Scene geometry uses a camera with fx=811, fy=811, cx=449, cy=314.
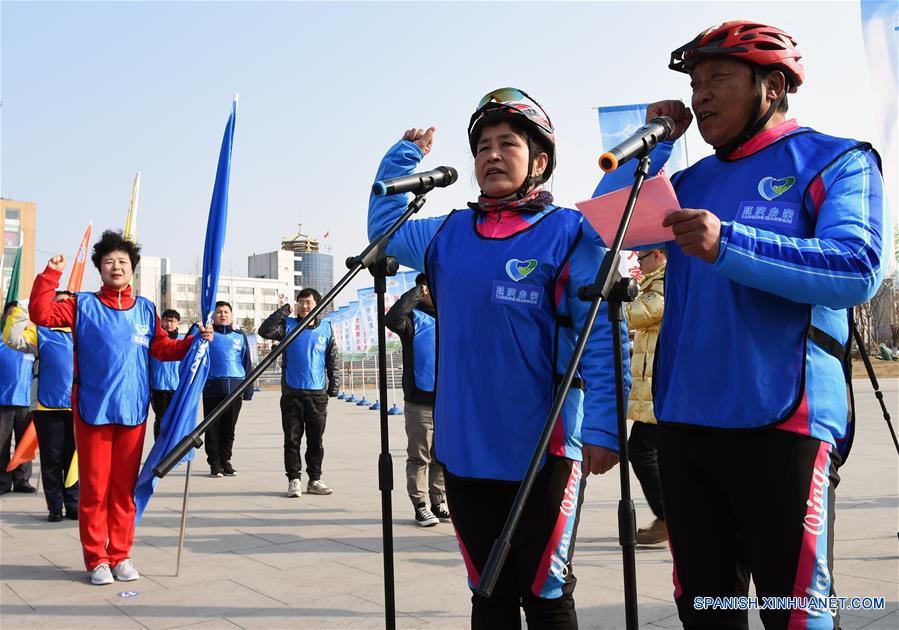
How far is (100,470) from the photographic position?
5.30m

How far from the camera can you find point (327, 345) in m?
9.38

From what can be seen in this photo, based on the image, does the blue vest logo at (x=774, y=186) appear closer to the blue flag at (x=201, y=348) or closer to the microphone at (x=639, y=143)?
the microphone at (x=639, y=143)

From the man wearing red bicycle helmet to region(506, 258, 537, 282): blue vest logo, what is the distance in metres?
0.45

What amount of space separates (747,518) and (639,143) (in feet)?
3.37

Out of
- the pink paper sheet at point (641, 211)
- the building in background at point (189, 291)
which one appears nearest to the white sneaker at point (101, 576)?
the pink paper sheet at point (641, 211)

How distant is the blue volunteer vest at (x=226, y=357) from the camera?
1066 centimetres

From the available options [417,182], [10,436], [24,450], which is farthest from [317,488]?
[417,182]

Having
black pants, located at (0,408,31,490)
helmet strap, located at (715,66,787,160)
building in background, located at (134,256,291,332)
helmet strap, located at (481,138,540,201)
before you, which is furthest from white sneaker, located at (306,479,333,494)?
building in background, located at (134,256,291,332)

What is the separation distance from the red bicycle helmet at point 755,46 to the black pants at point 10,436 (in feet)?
Answer: 29.3

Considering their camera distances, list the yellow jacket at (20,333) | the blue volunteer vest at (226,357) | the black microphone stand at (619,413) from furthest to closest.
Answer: the blue volunteer vest at (226,357) → the yellow jacket at (20,333) → the black microphone stand at (619,413)

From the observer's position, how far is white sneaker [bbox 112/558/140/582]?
521 centimetres

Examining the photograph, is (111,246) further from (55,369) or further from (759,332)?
(759,332)

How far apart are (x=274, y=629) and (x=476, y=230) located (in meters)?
2.54

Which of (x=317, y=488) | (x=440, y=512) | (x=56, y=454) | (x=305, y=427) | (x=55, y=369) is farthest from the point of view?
(x=305, y=427)
